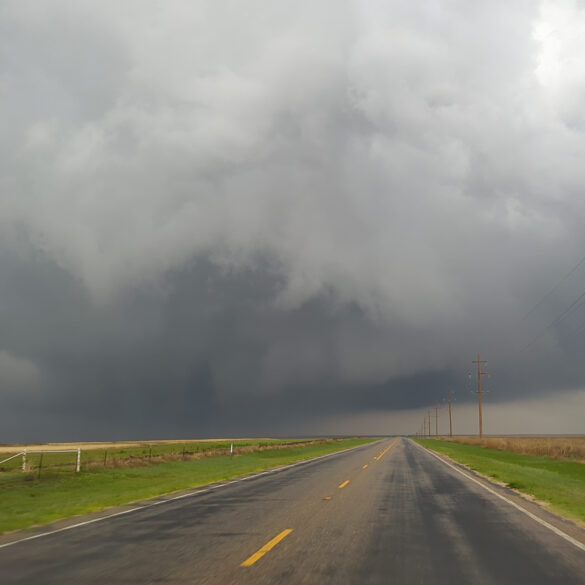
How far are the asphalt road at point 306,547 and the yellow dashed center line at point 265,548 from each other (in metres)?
0.03

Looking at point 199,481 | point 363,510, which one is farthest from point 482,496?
point 199,481

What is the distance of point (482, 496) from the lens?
55.0ft

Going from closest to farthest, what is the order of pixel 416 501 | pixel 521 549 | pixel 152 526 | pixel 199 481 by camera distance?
1. pixel 521 549
2. pixel 152 526
3. pixel 416 501
4. pixel 199 481

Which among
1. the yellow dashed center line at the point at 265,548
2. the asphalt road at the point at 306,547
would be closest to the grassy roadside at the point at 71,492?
the asphalt road at the point at 306,547

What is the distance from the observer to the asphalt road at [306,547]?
23.4 feet

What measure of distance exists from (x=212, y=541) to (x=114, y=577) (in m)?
2.56

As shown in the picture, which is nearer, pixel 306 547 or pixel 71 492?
pixel 306 547

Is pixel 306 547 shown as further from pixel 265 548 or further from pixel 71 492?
pixel 71 492

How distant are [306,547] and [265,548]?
0.66 meters

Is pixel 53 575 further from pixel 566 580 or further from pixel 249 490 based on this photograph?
pixel 249 490

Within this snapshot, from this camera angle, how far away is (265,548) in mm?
8703

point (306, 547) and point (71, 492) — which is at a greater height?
point (306, 547)

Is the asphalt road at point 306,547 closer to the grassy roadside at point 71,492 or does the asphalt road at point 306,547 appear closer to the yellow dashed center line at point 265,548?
the yellow dashed center line at point 265,548

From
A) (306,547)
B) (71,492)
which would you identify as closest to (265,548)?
(306,547)
